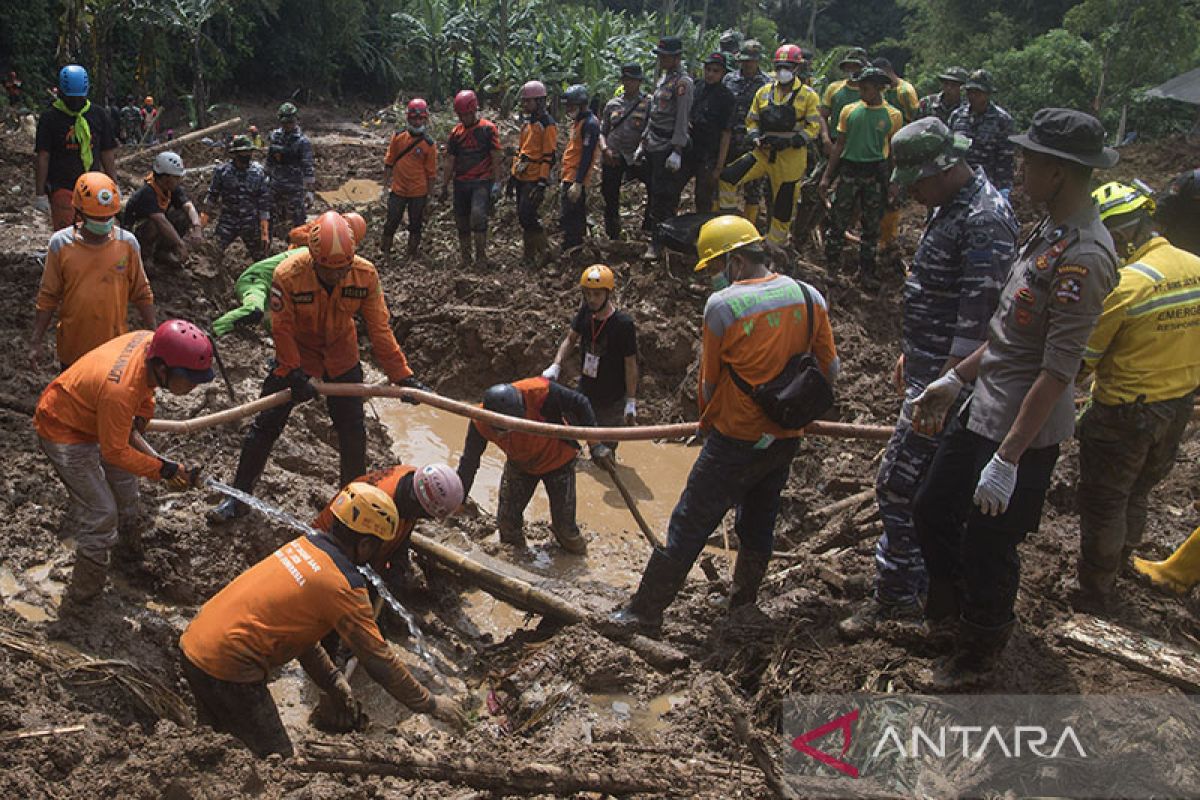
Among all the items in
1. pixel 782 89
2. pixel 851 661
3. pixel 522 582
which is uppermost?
pixel 782 89

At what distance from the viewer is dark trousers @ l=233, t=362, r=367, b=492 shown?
19.9 ft

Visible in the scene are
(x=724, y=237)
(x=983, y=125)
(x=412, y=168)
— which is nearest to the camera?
(x=724, y=237)

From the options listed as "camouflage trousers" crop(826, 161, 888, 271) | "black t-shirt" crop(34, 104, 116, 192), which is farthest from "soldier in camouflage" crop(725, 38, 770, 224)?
"black t-shirt" crop(34, 104, 116, 192)

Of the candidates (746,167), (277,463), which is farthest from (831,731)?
(746,167)

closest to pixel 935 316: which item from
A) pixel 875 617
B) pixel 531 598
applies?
pixel 875 617

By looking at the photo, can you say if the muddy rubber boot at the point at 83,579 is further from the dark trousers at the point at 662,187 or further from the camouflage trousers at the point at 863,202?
the camouflage trousers at the point at 863,202

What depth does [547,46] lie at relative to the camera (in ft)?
83.9

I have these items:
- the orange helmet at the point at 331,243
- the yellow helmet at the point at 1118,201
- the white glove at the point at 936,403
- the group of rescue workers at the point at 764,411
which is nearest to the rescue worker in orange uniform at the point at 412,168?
the group of rescue workers at the point at 764,411

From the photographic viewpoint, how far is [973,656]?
13.0 feet

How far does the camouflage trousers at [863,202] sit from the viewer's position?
980 centimetres

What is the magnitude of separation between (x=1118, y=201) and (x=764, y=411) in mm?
1978

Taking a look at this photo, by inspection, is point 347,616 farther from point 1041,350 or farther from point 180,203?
point 180,203

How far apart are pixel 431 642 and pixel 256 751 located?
145cm

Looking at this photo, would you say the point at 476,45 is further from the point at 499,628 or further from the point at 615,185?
the point at 499,628
